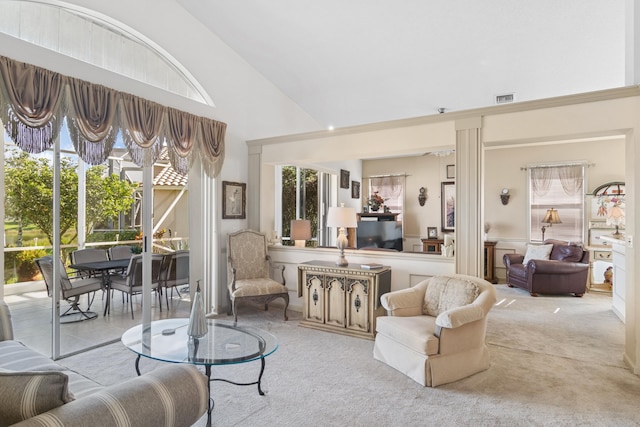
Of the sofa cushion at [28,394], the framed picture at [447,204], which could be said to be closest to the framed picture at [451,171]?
the framed picture at [447,204]

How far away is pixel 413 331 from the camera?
292 cm

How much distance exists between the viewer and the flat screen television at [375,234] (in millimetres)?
7652

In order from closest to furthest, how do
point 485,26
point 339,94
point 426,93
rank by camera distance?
point 485,26 < point 426,93 < point 339,94

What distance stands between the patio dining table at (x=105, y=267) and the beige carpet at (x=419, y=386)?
642 millimetres

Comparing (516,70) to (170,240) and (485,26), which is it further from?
(170,240)

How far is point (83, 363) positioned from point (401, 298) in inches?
111

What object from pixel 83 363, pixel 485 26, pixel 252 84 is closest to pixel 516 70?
pixel 485 26

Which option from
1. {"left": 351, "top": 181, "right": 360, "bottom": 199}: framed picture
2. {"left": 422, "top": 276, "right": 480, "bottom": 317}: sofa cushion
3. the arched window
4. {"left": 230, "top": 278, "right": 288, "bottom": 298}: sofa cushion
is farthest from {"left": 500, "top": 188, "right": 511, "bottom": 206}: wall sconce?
the arched window

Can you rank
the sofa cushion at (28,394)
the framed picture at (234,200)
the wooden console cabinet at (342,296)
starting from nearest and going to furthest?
the sofa cushion at (28,394) → the wooden console cabinet at (342,296) → the framed picture at (234,200)

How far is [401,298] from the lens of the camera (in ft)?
10.9

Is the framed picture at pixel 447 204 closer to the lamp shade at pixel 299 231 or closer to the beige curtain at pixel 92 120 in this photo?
the lamp shade at pixel 299 231

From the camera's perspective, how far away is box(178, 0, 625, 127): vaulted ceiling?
377 centimetres

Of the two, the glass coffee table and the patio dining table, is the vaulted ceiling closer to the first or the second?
the patio dining table

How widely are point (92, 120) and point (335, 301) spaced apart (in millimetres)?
2962
